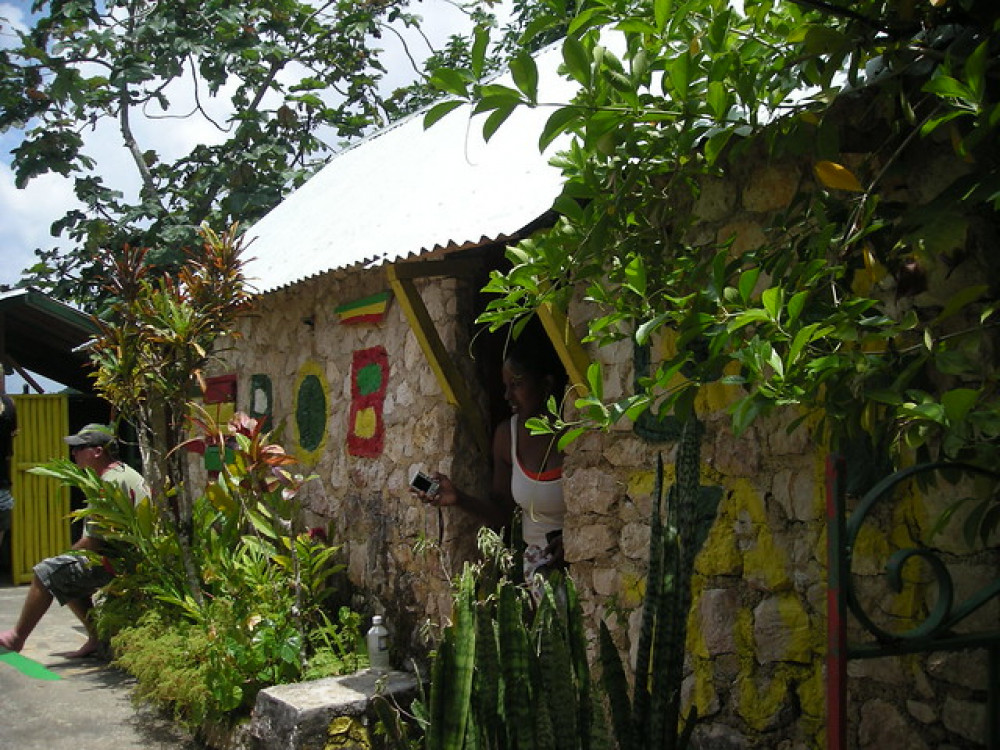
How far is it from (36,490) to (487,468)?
706cm

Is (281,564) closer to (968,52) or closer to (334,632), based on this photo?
(334,632)

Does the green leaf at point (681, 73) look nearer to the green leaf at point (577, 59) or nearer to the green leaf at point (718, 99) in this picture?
the green leaf at point (718, 99)

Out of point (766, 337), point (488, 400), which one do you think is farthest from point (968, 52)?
point (488, 400)

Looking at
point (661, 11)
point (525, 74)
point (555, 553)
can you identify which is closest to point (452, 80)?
point (525, 74)

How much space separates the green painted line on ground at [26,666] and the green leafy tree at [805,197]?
498 centimetres

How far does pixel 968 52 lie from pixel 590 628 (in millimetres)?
2656

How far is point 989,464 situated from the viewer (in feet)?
7.04

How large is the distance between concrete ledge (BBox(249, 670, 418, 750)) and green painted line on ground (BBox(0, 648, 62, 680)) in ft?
7.44

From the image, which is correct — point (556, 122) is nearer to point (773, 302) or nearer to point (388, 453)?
point (773, 302)

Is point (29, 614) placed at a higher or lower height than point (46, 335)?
lower

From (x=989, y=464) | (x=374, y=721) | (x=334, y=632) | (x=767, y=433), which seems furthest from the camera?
(x=334, y=632)

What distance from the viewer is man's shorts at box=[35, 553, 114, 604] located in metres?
6.74

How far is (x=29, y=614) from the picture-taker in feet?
22.6

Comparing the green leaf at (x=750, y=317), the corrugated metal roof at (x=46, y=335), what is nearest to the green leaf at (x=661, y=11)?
the green leaf at (x=750, y=317)
